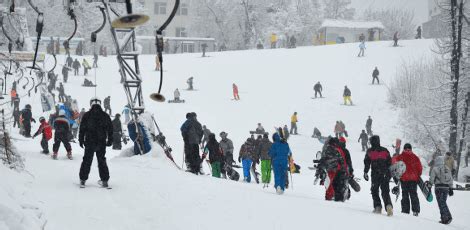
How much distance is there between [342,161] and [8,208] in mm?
7496

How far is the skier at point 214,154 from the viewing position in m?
16.3

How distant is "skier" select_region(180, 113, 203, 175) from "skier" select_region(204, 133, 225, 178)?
98 cm

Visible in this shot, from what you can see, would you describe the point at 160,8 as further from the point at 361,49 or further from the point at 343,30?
the point at 361,49

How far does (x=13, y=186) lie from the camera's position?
8500 mm

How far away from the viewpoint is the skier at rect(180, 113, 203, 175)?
15.1 m

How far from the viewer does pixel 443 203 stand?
41.3 ft

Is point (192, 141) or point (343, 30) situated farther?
point (343, 30)

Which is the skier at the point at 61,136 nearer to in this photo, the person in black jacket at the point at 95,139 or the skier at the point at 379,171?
the person in black jacket at the point at 95,139

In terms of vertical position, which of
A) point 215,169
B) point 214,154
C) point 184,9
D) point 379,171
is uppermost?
point 184,9

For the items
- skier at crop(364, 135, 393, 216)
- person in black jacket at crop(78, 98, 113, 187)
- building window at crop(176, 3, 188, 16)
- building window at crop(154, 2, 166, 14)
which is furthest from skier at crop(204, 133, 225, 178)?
building window at crop(154, 2, 166, 14)

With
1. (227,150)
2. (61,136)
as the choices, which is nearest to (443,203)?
(227,150)

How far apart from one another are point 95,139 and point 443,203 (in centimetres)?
685

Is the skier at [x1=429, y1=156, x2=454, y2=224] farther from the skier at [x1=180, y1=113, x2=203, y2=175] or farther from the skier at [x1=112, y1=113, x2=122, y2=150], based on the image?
the skier at [x1=112, y1=113, x2=122, y2=150]

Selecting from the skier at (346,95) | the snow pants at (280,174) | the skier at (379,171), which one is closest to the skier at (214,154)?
the snow pants at (280,174)
